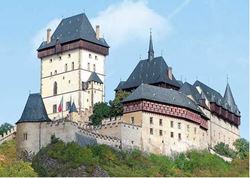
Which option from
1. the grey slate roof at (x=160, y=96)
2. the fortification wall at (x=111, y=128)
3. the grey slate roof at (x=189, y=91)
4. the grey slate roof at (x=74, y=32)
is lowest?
the fortification wall at (x=111, y=128)

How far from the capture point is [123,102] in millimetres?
91250

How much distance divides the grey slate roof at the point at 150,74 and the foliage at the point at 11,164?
44.8ft

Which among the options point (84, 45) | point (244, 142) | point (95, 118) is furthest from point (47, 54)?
point (244, 142)

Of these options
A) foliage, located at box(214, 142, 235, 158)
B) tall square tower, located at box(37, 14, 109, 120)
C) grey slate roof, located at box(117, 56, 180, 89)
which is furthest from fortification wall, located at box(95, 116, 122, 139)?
tall square tower, located at box(37, 14, 109, 120)

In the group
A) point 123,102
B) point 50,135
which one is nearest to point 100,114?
point 123,102

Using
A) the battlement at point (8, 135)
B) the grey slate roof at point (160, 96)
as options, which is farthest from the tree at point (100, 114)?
the battlement at point (8, 135)

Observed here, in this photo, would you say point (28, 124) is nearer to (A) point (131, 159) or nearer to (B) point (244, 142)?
(A) point (131, 159)

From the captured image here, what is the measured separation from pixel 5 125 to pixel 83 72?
9.02 metres

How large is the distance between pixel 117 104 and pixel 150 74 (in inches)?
237

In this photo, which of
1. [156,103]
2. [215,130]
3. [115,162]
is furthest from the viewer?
[215,130]

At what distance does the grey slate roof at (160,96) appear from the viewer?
3593 inches

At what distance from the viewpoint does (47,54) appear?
10756 centimetres

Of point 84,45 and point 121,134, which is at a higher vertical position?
point 84,45

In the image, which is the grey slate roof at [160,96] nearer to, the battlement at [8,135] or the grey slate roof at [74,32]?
the battlement at [8,135]
